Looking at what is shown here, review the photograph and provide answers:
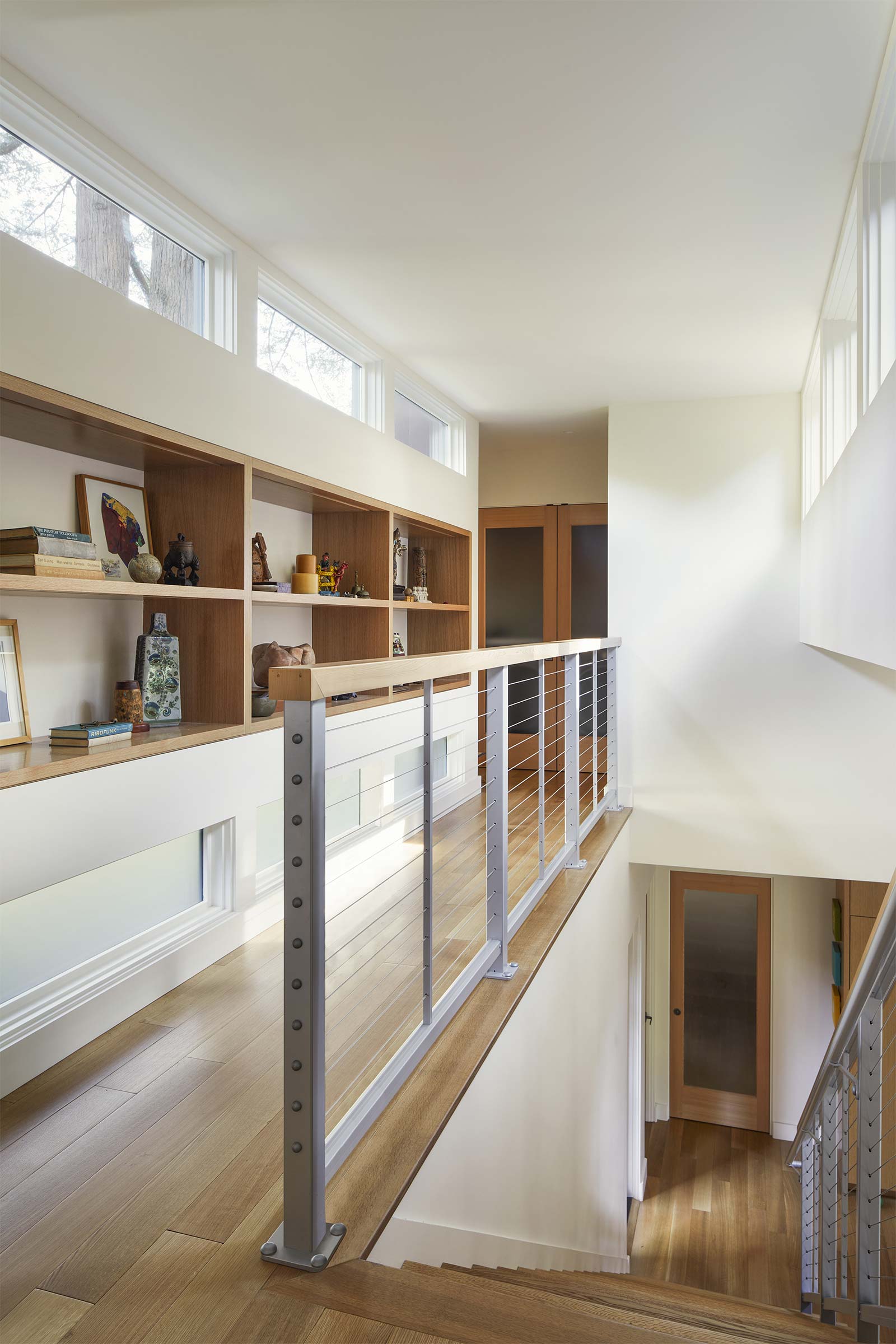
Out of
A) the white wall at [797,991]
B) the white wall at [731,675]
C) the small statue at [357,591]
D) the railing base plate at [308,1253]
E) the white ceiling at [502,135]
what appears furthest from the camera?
the white wall at [797,991]

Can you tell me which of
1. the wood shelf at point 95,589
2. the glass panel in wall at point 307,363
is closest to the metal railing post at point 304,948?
the wood shelf at point 95,589

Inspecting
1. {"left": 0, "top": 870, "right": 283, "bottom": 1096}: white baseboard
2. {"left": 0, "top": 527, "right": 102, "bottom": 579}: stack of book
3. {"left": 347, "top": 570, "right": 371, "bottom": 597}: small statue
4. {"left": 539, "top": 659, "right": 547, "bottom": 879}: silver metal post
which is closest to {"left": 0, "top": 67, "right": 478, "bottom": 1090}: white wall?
{"left": 0, "top": 870, "right": 283, "bottom": 1096}: white baseboard

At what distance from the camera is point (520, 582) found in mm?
6492

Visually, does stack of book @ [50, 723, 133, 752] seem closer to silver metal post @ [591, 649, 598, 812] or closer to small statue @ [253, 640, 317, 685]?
small statue @ [253, 640, 317, 685]

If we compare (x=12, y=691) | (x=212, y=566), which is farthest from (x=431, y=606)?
(x=12, y=691)

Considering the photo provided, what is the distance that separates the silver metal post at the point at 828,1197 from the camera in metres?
2.79

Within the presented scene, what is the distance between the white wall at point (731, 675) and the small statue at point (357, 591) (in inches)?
72.7

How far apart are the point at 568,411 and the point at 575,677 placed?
251 cm

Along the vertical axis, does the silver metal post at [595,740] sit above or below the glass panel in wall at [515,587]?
below

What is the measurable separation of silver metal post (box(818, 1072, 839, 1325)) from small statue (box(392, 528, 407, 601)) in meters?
3.00

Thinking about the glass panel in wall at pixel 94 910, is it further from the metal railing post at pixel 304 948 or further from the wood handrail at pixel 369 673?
the wood handrail at pixel 369 673

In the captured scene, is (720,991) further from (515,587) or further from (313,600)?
(313,600)

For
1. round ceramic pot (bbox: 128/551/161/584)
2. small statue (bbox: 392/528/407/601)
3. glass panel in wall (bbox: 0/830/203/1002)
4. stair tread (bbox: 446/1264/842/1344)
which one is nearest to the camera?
stair tread (bbox: 446/1264/842/1344)

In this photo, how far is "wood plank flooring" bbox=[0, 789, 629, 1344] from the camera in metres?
1.43
